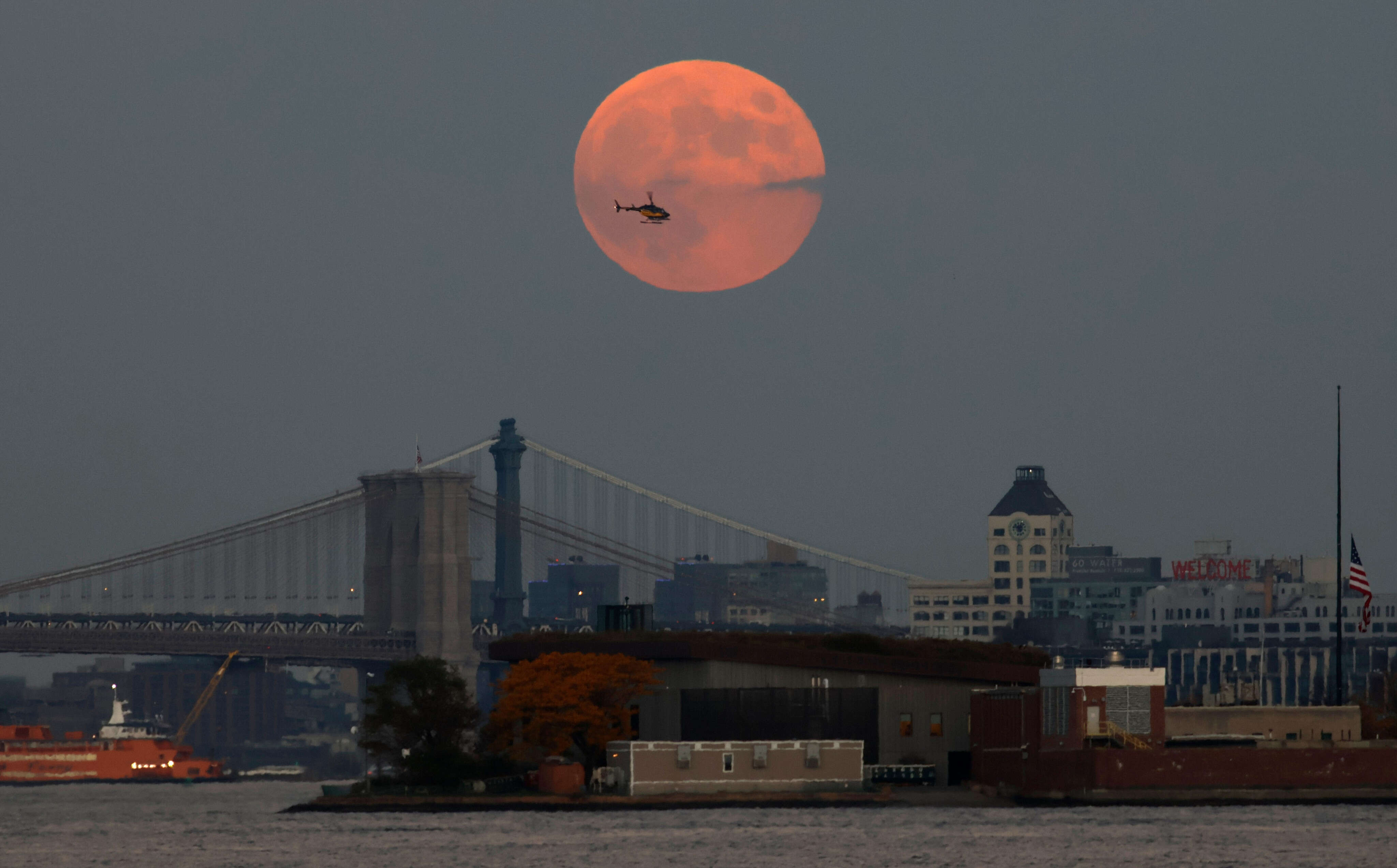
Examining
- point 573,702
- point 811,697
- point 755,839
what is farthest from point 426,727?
point 755,839

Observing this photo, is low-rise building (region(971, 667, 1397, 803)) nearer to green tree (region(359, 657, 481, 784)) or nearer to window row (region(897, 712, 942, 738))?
window row (region(897, 712, 942, 738))

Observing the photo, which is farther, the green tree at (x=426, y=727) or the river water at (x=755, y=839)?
the green tree at (x=426, y=727)

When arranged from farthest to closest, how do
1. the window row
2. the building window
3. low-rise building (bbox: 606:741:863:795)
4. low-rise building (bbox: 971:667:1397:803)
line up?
the window row < low-rise building (bbox: 606:741:863:795) < the building window < low-rise building (bbox: 971:667:1397:803)

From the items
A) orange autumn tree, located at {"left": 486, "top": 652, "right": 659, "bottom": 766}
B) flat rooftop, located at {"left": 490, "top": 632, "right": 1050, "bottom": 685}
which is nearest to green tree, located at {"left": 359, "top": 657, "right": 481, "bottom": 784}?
orange autumn tree, located at {"left": 486, "top": 652, "right": 659, "bottom": 766}

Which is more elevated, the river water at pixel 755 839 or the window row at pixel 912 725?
the window row at pixel 912 725

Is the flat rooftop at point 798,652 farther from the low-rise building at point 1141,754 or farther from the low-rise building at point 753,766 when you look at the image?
the low-rise building at point 1141,754

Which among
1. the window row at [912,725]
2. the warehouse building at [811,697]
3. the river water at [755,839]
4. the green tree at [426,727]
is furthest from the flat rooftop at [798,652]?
the river water at [755,839]
